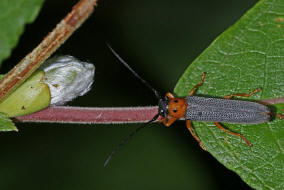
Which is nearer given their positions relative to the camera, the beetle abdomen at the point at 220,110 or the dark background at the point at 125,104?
the beetle abdomen at the point at 220,110

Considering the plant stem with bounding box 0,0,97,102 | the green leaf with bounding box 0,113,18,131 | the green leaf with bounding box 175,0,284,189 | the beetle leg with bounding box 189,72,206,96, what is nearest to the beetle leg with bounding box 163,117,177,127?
the beetle leg with bounding box 189,72,206,96

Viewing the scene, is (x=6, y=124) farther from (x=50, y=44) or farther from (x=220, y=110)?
(x=220, y=110)

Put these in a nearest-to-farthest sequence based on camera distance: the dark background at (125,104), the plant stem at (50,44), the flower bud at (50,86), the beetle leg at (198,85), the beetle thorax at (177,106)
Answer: the plant stem at (50,44) → the flower bud at (50,86) → the beetle leg at (198,85) → the beetle thorax at (177,106) → the dark background at (125,104)

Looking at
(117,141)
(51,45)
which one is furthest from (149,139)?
(51,45)

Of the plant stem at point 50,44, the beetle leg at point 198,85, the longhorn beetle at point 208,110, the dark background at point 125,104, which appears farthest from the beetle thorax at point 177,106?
the plant stem at point 50,44

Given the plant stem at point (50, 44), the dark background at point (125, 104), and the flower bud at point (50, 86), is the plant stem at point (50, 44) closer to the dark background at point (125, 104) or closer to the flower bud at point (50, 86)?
the flower bud at point (50, 86)

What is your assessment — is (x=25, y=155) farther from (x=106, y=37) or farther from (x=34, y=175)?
(x=106, y=37)

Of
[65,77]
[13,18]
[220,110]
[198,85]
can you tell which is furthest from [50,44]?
[220,110]
